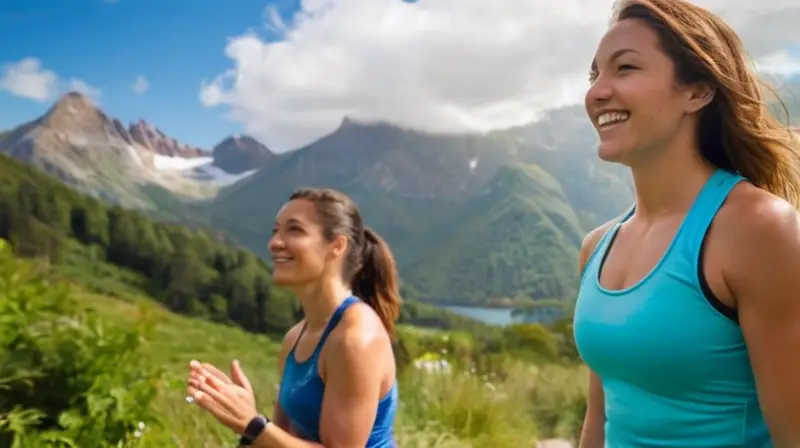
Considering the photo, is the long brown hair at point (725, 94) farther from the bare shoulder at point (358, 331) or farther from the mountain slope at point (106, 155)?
the mountain slope at point (106, 155)

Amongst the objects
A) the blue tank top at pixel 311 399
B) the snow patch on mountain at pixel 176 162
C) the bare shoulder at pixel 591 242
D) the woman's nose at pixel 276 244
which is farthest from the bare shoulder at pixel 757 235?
the snow patch on mountain at pixel 176 162

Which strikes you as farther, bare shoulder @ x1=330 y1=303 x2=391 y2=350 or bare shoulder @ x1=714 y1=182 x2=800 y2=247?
bare shoulder @ x1=330 y1=303 x2=391 y2=350

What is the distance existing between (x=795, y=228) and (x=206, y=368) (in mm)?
1109

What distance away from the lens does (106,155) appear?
9.46 m

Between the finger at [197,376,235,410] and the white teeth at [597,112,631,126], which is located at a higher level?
the white teeth at [597,112,631,126]

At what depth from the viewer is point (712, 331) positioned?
93cm

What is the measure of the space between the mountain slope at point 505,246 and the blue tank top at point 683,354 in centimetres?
842

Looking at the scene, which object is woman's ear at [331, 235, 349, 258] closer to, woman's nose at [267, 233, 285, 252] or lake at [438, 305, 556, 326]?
woman's nose at [267, 233, 285, 252]

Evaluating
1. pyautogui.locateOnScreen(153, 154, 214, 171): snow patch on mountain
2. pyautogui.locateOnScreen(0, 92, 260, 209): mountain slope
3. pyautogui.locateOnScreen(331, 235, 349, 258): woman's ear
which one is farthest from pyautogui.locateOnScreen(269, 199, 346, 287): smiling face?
pyautogui.locateOnScreen(153, 154, 214, 171): snow patch on mountain

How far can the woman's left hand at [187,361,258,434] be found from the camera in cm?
152

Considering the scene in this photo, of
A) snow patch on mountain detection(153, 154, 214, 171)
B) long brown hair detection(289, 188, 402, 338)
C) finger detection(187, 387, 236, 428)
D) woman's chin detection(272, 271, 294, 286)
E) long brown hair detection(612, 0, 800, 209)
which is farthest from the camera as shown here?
snow patch on mountain detection(153, 154, 214, 171)

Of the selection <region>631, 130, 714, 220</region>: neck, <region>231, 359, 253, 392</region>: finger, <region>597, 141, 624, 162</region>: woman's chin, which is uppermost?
<region>597, 141, 624, 162</region>: woman's chin

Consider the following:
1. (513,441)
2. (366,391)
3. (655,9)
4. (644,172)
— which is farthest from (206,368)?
(513,441)

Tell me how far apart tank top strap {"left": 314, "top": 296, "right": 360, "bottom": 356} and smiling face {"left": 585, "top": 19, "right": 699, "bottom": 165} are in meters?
0.85
